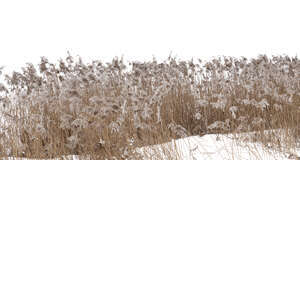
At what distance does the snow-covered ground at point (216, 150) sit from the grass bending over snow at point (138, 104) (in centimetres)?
5

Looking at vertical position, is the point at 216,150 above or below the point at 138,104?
below

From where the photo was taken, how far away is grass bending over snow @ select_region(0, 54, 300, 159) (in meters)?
3.75

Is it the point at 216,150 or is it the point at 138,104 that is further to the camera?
the point at 138,104

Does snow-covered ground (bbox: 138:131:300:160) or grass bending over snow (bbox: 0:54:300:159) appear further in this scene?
grass bending over snow (bbox: 0:54:300:159)

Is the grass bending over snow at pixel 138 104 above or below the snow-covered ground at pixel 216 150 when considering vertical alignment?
above

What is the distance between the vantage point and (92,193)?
11.8 feet

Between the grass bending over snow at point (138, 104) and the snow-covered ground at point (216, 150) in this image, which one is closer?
the snow-covered ground at point (216, 150)

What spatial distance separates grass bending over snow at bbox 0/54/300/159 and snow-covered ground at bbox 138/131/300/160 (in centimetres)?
5

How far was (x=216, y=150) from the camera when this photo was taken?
356 centimetres

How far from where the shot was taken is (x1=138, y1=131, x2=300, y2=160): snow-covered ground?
3518 millimetres

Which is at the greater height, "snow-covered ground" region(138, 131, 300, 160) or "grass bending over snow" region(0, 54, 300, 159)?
"grass bending over snow" region(0, 54, 300, 159)

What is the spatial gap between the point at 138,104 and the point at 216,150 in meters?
0.88

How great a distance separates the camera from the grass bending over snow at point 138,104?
3.75 m

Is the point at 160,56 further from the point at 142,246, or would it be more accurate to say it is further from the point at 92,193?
the point at 142,246
